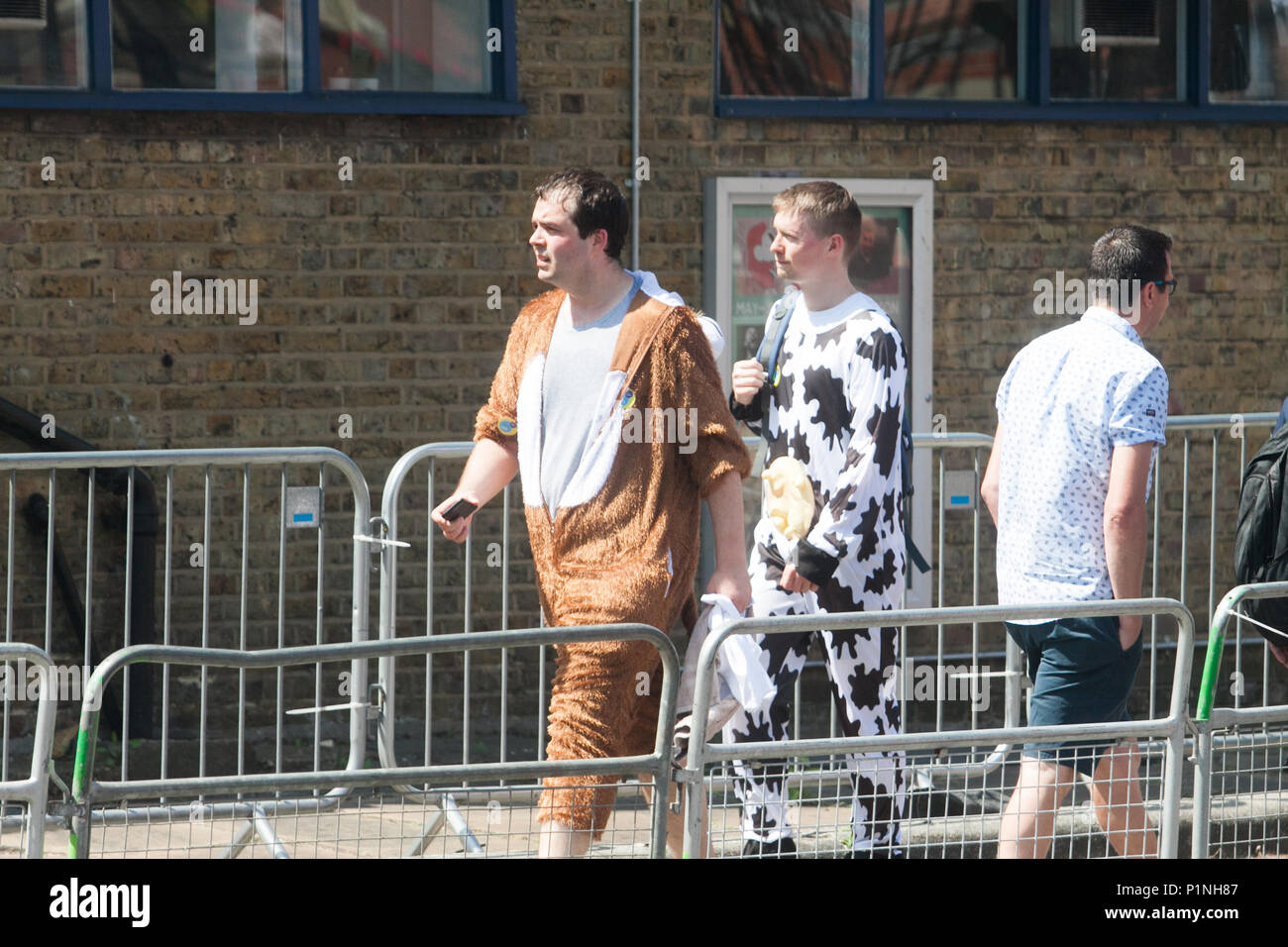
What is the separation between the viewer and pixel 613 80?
801 cm

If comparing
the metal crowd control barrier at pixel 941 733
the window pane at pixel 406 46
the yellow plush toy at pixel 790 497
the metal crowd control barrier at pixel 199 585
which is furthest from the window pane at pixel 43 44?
the metal crowd control barrier at pixel 941 733

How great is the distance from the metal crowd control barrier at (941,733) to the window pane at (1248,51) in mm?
5018

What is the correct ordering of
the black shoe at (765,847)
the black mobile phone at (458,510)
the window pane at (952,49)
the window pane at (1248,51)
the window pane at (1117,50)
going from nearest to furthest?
the black mobile phone at (458,510), the black shoe at (765,847), the window pane at (952,49), the window pane at (1117,50), the window pane at (1248,51)

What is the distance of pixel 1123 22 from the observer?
8602 mm

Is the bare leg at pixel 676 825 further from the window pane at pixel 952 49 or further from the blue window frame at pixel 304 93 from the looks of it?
the window pane at pixel 952 49

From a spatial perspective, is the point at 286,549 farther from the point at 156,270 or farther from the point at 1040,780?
the point at 1040,780

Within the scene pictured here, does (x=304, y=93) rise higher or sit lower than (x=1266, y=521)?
higher

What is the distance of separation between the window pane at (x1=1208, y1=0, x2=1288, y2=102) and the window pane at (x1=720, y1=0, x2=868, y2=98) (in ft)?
5.88

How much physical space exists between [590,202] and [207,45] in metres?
3.81

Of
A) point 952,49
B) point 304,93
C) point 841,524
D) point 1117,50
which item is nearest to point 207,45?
point 304,93

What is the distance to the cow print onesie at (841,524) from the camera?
16.4ft

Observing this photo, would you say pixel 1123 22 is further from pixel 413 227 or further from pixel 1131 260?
pixel 1131 260
